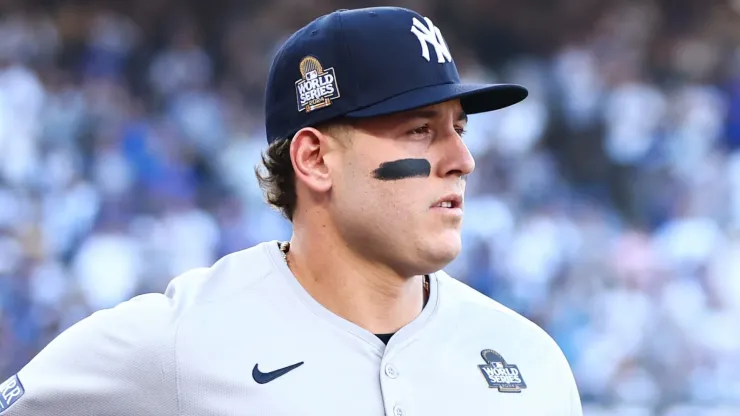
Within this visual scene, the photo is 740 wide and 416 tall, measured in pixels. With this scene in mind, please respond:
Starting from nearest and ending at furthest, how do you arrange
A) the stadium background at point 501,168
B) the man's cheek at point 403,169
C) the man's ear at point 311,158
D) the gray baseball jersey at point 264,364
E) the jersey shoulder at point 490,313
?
the gray baseball jersey at point 264,364
the man's cheek at point 403,169
the man's ear at point 311,158
the jersey shoulder at point 490,313
the stadium background at point 501,168

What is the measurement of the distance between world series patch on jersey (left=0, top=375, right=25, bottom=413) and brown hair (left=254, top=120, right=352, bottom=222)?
79cm

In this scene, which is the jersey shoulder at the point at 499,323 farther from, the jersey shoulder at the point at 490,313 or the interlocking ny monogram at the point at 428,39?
the interlocking ny monogram at the point at 428,39

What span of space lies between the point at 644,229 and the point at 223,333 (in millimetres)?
6819

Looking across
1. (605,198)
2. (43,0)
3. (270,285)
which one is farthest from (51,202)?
(270,285)

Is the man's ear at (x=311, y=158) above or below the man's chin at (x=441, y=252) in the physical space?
above

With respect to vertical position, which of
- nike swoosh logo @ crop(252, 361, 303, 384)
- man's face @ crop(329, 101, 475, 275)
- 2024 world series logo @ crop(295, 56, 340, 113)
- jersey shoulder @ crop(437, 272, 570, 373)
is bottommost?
jersey shoulder @ crop(437, 272, 570, 373)

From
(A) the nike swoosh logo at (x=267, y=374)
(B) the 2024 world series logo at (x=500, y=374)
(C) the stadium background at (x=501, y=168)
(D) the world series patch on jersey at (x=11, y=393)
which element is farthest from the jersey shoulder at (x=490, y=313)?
(C) the stadium background at (x=501, y=168)

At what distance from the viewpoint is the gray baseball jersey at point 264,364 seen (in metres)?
2.30

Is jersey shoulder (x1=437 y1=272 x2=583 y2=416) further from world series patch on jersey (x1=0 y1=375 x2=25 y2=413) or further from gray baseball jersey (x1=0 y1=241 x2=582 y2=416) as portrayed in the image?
world series patch on jersey (x1=0 y1=375 x2=25 y2=413)

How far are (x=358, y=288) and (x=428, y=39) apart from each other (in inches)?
24.2

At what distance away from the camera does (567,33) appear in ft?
33.7

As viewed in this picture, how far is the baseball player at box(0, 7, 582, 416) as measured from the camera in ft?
7.59

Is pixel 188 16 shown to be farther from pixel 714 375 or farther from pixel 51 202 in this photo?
pixel 714 375

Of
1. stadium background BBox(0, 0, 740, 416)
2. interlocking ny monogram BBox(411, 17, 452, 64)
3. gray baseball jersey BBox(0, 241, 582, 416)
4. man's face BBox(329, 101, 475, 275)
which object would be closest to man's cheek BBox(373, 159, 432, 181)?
man's face BBox(329, 101, 475, 275)
